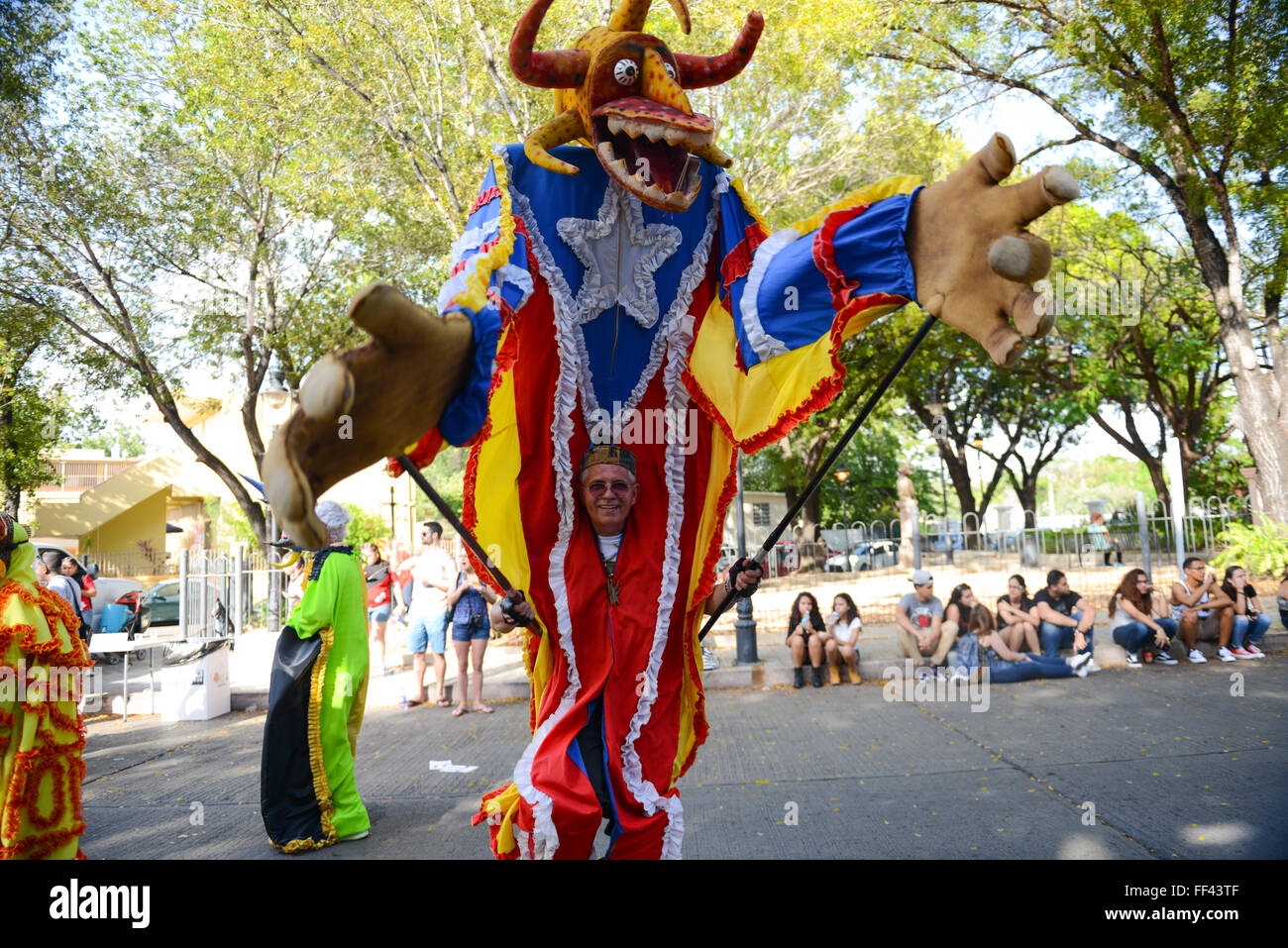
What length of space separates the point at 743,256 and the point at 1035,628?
27.0ft

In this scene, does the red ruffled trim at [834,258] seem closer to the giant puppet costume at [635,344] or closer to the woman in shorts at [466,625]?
the giant puppet costume at [635,344]

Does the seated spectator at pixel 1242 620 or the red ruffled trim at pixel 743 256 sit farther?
the seated spectator at pixel 1242 620

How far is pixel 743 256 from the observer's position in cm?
279

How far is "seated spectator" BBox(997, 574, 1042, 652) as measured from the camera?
9414 millimetres

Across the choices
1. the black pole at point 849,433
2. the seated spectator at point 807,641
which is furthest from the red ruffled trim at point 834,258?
the seated spectator at point 807,641

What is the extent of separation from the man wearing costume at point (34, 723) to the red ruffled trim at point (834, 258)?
3.98m

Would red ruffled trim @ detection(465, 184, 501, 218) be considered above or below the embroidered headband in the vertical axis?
above

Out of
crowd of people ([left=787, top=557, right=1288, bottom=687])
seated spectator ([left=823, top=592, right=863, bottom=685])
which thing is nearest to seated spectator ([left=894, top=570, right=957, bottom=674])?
crowd of people ([left=787, top=557, right=1288, bottom=687])

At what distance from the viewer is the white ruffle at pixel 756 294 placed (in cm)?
260

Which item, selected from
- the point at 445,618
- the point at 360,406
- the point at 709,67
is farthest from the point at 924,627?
the point at 360,406

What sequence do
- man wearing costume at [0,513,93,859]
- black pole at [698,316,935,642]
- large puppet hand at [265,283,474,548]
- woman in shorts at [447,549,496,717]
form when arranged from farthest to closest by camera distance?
1. woman in shorts at [447,549,496,717]
2. man wearing costume at [0,513,93,859]
3. black pole at [698,316,935,642]
4. large puppet hand at [265,283,474,548]

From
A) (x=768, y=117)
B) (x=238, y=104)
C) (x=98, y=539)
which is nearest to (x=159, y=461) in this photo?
(x=98, y=539)

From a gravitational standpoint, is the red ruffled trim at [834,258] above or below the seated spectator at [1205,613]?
above

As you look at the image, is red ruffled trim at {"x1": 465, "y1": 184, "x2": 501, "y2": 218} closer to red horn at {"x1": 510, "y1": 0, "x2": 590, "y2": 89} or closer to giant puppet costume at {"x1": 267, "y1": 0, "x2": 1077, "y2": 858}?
giant puppet costume at {"x1": 267, "y1": 0, "x2": 1077, "y2": 858}
